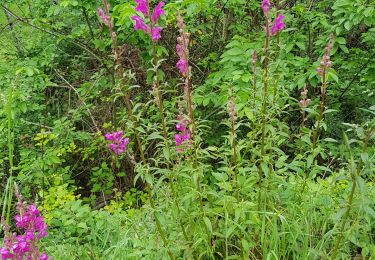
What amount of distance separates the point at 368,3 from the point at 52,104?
3777mm

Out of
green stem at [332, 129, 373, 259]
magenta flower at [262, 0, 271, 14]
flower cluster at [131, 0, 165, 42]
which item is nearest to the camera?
green stem at [332, 129, 373, 259]

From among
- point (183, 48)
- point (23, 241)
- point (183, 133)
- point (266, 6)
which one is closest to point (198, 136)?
point (183, 133)

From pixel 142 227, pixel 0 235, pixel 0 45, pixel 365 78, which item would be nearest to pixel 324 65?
pixel 142 227

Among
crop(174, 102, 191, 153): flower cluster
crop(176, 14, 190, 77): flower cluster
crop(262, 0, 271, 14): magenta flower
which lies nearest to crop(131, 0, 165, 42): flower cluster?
crop(176, 14, 190, 77): flower cluster

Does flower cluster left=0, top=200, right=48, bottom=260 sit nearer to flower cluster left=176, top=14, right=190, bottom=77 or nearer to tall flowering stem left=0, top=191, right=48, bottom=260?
tall flowering stem left=0, top=191, right=48, bottom=260

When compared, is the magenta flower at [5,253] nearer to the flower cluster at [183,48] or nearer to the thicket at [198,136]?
the thicket at [198,136]

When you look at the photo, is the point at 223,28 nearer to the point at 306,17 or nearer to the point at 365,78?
the point at 306,17

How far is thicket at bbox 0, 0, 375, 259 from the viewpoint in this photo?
7.42 ft

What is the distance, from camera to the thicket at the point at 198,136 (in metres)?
2.26

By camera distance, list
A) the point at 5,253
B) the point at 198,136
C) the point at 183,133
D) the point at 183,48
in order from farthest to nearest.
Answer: the point at 183,133, the point at 198,136, the point at 183,48, the point at 5,253

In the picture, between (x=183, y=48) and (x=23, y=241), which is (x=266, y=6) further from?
(x=23, y=241)

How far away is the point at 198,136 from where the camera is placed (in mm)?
2316

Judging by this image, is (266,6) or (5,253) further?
(266,6)

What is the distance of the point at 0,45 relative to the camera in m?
5.59
